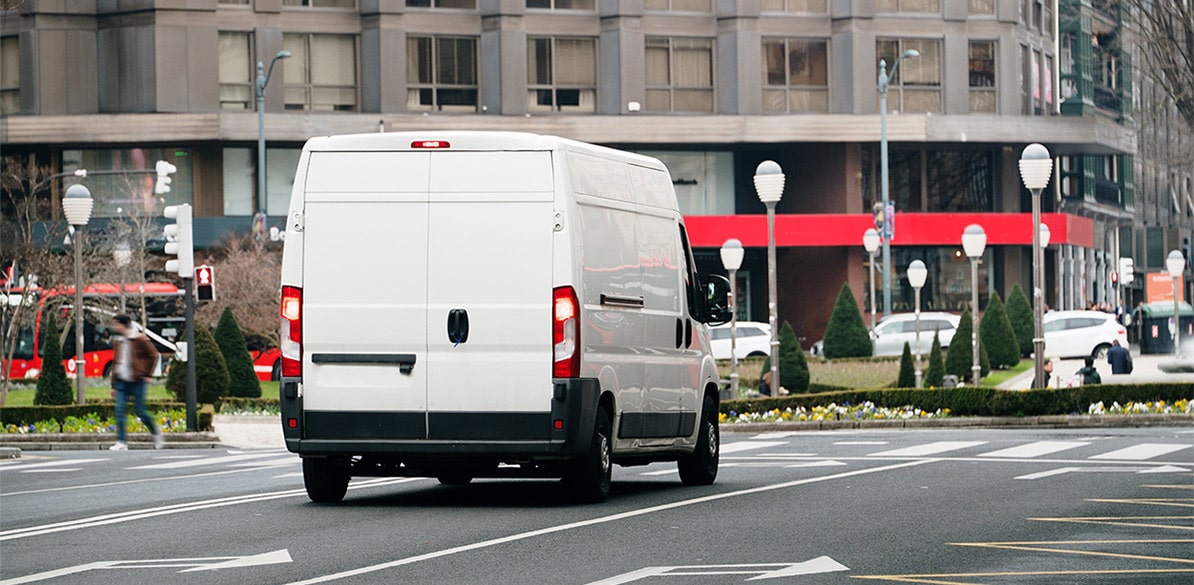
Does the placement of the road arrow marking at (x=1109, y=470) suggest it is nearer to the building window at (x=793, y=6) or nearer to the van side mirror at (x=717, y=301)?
the van side mirror at (x=717, y=301)

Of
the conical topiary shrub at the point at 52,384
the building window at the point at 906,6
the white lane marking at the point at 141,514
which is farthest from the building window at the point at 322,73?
the white lane marking at the point at 141,514

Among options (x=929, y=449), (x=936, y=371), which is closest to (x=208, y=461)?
(x=929, y=449)

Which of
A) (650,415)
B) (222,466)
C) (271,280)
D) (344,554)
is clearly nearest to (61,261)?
(271,280)

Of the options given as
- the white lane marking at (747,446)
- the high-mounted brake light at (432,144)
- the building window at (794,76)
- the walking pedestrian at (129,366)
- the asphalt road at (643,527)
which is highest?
the building window at (794,76)

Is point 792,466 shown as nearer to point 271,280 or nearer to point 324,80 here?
point 271,280

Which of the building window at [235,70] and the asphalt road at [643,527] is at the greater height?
the building window at [235,70]

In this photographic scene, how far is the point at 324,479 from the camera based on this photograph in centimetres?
1562

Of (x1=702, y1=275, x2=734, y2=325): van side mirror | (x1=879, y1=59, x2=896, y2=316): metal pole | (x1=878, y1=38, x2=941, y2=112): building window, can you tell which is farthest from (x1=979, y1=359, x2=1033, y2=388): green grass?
(x1=702, y1=275, x2=734, y2=325): van side mirror

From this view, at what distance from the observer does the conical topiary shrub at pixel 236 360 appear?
41875 millimetres

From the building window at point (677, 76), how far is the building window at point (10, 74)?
20366mm

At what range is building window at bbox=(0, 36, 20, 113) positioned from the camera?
2694 inches

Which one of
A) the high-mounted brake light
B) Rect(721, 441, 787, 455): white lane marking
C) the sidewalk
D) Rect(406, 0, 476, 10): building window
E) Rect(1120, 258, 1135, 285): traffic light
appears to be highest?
Rect(406, 0, 476, 10): building window

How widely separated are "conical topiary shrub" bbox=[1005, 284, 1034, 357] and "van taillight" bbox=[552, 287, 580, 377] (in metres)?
44.4

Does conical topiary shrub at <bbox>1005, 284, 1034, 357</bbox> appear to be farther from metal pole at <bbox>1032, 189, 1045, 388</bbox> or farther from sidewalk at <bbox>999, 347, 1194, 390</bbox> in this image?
metal pole at <bbox>1032, 189, 1045, 388</bbox>
